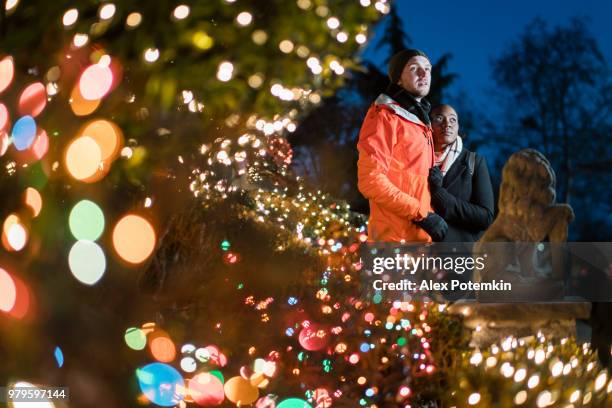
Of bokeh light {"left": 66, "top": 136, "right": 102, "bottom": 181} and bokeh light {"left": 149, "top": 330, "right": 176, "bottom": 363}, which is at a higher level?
bokeh light {"left": 66, "top": 136, "right": 102, "bottom": 181}

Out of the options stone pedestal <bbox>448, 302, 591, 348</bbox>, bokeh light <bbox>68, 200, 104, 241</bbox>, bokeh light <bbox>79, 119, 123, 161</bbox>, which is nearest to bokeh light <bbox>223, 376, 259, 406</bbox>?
bokeh light <bbox>68, 200, 104, 241</bbox>

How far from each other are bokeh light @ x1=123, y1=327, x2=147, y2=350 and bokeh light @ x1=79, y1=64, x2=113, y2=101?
2.49ft

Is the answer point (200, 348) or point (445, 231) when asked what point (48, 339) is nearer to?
point (200, 348)

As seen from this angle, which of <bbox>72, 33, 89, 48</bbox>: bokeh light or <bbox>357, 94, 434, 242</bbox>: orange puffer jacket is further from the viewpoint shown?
<bbox>357, 94, 434, 242</bbox>: orange puffer jacket

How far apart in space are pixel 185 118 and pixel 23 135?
591 mm

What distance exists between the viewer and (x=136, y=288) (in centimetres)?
232

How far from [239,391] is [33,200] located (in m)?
1.06

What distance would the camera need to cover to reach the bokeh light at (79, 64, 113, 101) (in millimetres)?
2105

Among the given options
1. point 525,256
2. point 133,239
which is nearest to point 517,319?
point 525,256

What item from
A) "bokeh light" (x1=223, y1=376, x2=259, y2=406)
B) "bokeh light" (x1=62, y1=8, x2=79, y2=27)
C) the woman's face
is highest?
the woman's face

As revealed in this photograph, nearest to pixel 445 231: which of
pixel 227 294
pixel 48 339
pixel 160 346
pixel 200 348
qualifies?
pixel 227 294

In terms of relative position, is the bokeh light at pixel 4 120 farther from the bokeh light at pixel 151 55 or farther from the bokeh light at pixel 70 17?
the bokeh light at pixel 151 55

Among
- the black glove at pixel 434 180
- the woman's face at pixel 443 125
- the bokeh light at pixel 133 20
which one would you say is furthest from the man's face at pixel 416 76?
the bokeh light at pixel 133 20

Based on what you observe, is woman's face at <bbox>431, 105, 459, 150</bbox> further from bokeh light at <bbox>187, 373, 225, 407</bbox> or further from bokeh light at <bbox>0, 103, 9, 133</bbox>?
bokeh light at <bbox>0, 103, 9, 133</bbox>
